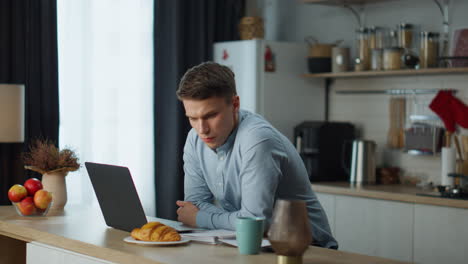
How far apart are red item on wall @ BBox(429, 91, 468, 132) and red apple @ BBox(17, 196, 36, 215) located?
105 inches

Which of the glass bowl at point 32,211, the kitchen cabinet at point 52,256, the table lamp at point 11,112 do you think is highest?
the table lamp at point 11,112

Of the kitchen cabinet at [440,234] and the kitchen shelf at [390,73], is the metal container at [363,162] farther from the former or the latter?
the kitchen cabinet at [440,234]

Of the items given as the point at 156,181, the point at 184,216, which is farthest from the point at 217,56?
the point at 184,216

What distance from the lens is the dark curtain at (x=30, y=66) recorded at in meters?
3.88

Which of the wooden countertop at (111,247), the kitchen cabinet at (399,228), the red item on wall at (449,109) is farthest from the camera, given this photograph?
the red item on wall at (449,109)

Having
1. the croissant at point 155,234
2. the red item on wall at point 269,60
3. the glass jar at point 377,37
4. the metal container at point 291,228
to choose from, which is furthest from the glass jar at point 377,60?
the metal container at point 291,228

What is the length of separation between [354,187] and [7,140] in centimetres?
211

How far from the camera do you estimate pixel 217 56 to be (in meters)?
4.93

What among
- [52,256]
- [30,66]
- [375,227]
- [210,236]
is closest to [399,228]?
[375,227]

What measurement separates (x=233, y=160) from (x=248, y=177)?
8.4 inches

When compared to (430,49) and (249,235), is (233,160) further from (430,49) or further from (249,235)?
(430,49)

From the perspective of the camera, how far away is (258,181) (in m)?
2.14

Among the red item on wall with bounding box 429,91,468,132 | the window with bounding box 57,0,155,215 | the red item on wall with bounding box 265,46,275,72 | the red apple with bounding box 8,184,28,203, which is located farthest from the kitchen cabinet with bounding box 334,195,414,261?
the red apple with bounding box 8,184,28,203

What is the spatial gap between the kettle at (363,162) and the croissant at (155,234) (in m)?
2.53
